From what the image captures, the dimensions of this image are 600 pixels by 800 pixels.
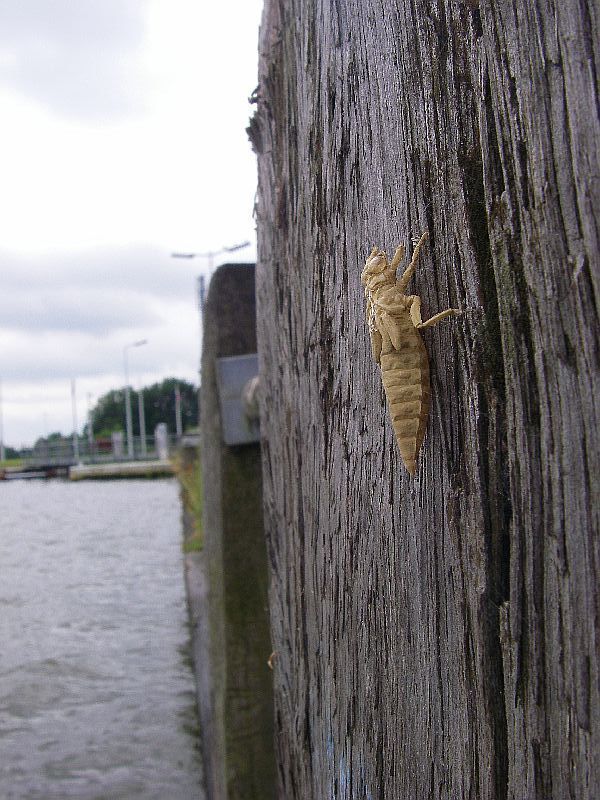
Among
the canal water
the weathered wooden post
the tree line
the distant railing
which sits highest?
the tree line

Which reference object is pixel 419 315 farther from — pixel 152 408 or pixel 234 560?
pixel 152 408

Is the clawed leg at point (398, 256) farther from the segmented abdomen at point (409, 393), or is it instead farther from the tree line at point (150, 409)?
the tree line at point (150, 409)

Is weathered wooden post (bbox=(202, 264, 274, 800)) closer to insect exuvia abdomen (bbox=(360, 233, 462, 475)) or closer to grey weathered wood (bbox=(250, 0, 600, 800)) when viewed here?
grey weathered wood (bbox=(250, 0, 600, 800))

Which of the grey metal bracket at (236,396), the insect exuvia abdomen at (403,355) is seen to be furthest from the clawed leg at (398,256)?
the grey metal bracket at (236,396)

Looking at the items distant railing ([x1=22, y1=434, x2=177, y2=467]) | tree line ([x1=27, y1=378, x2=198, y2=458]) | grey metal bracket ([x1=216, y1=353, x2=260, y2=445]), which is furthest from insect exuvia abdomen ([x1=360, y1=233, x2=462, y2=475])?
tree line ([x1=27, y1=378, x2=198, y2=458])

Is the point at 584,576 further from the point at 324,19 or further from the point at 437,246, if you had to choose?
the point at 324,19

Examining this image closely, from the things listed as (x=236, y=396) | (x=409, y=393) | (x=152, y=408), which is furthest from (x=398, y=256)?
(x=152, y=408)

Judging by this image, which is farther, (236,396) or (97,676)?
(97,676)
